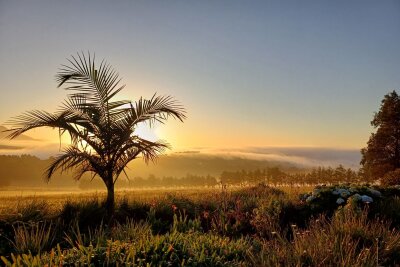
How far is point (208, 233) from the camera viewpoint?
10.1 meters

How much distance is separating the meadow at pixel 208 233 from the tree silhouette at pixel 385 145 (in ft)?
50.2

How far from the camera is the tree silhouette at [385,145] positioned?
32094 mm

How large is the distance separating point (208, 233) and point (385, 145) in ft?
85.4

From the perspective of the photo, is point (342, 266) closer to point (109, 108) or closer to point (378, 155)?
point (109, 108)

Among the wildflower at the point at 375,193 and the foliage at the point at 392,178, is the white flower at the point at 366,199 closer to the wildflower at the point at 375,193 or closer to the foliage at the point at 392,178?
the wildflower at the point at 375,193

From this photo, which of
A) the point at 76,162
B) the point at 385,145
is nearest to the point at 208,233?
the point at 76,162

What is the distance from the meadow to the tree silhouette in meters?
15.3

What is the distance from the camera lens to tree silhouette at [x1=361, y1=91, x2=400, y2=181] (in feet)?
105

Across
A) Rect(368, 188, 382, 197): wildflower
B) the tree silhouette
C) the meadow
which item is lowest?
the meadow

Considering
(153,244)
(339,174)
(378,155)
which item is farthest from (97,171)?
(339,174)

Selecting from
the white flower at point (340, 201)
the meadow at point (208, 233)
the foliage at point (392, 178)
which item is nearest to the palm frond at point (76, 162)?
the meadow at point (208, 233)

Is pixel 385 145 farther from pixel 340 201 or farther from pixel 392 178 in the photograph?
pixel 340 201

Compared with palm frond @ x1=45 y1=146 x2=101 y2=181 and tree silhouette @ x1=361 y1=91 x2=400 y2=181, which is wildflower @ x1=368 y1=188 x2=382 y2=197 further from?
tree silhouette @ x1=361 y1=91 x2=400 y2=181

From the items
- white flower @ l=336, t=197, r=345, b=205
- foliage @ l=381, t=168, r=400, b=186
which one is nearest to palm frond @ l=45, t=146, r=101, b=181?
white flower @ l=336, t=197, r=345, b=205
